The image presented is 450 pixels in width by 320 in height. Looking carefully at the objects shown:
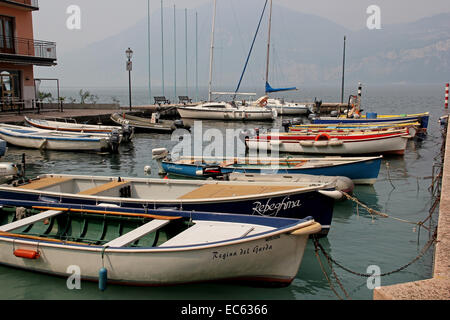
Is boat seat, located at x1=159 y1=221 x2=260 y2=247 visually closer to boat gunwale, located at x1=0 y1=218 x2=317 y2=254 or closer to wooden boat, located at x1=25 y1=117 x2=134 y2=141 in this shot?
boat gunwale, located at x1=0 y1=218 x2=317 y2=254

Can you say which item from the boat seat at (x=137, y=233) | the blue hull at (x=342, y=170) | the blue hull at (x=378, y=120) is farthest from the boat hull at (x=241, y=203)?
the blue hull at (x=378, y=120)

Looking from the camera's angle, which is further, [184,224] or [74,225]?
[74,225]

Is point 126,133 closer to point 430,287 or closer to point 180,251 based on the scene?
point 180,251

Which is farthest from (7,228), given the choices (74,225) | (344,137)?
(344,137)

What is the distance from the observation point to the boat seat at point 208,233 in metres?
8.34

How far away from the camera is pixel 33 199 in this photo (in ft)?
36.8

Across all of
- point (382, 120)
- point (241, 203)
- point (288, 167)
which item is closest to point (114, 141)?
point (288, 167)

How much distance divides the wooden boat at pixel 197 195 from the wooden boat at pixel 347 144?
Answer: 12869 mm

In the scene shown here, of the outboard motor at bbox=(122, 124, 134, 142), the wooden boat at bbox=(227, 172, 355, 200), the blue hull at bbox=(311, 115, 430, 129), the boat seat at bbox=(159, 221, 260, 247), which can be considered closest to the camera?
the boat seat at bbox=(159, 221, 260, 247)

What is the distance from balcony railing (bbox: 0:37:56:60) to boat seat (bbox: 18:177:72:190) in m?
24.4

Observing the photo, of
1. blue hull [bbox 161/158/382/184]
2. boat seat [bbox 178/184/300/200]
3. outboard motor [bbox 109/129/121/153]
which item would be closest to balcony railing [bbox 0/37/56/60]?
outboard motor [bbox 109/129/121/153]

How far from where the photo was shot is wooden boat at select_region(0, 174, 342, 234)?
405 inches

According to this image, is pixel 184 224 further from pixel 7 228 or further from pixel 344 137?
pixel 344 137
